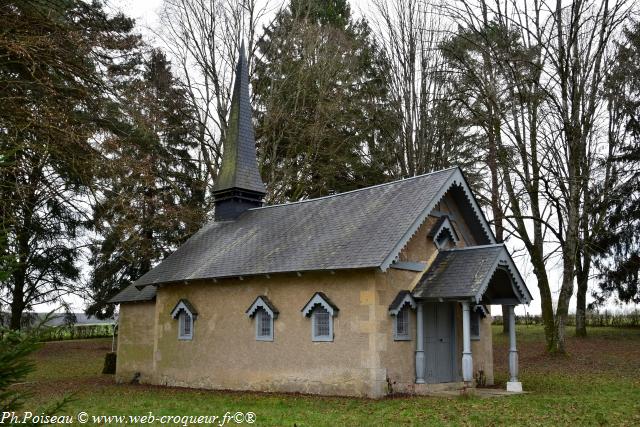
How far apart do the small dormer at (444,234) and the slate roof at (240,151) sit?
28.0 ft

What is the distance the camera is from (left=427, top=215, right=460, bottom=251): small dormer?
659 inches

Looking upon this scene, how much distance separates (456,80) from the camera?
25.4 metres

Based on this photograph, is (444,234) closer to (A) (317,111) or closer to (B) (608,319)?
(A) (317,111)

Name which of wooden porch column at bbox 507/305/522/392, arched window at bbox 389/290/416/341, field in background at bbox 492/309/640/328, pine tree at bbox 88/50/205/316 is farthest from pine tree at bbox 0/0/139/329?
field in background at bbox 492/309/640/328

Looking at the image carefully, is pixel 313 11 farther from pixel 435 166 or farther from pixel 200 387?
pixel 200 387

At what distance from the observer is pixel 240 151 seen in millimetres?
23719

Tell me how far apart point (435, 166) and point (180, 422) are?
19.7 meters

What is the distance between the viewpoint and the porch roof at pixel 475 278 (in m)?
14.7

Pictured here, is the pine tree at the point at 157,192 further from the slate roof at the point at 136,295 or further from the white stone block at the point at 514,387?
the white stone block at the point at 514,387

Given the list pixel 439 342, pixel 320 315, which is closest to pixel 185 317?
pixel 320 315

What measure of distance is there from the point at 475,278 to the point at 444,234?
2.71 m

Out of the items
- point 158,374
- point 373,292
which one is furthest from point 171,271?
point 373,292

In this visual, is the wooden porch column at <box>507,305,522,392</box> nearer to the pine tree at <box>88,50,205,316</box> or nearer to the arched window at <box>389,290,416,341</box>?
the arched window at <box>389,290,416,341</box>

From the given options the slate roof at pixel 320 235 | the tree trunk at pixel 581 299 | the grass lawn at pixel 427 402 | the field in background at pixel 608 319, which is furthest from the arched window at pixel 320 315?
the field in background at pixel 608 319
